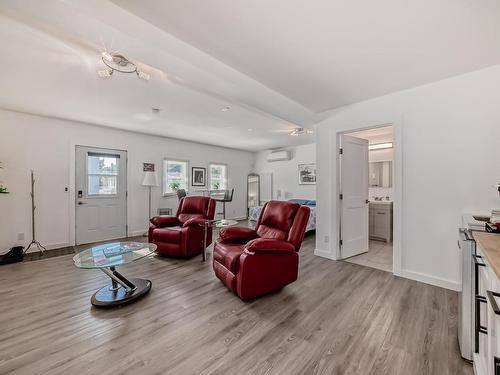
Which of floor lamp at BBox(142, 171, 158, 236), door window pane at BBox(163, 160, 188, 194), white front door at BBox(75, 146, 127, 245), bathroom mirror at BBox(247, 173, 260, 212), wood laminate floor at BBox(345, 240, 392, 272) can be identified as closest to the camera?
wood laminate floor at BBox(345, 240, 392, 272)

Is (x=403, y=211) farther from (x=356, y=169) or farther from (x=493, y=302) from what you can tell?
(x=493, y=302)

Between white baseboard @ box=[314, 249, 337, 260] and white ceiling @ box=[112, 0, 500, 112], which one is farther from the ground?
white ceiling @ box=[112, 0, 500, 112]

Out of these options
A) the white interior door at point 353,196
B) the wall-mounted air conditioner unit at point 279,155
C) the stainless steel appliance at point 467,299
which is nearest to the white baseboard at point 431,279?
the white interior door at point 353,196

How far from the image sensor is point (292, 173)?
7.22 m

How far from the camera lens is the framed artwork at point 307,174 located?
22.0ft

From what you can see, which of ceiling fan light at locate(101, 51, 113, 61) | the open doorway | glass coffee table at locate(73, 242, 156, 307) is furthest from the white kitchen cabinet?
ceiling fan light at locate(101, 51, 113, 61)

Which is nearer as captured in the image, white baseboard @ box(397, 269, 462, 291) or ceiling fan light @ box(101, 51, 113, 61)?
ceiling fan light @ box(101, 51, 113, 61)

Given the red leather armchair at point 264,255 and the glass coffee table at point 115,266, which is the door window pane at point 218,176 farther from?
the glass coffee table at point 115,266

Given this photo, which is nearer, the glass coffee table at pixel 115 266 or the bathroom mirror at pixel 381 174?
the glass coffee table at pixel 115 266

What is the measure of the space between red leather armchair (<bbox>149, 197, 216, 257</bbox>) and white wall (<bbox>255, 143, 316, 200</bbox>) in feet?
12.1

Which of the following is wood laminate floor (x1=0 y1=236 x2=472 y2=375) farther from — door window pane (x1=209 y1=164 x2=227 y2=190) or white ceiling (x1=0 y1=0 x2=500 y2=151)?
door window pane (x1=209 y1=164 x2=227 y2=190)

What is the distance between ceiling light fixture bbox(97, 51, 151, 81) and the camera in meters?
2.14

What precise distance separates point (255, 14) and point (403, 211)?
2.82 meters

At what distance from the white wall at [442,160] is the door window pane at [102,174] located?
5194mm
